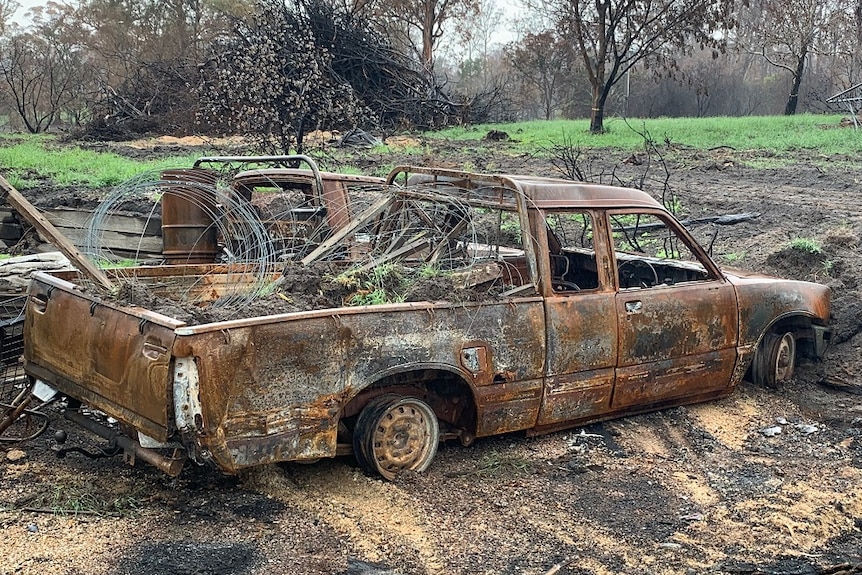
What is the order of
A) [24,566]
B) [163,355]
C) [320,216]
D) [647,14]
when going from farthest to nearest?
1. [647,14]
2. [320,216]
3. [163,355]
4. [24,566]

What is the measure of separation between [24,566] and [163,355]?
1048 millimetres

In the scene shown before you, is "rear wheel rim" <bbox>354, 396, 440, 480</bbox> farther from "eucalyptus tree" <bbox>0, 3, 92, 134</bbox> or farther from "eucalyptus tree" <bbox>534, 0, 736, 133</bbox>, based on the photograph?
"eucalyptus tree" <bbox>0, 3, 92, 134</bbox>

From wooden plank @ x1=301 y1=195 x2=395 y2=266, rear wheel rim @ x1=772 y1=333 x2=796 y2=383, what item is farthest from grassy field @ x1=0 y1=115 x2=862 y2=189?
rear wheel rim @ x1=772 y1=333 x2=796 y2=383

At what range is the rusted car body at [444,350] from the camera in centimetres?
402

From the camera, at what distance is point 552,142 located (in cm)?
1939

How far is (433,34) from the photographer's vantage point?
118 ft

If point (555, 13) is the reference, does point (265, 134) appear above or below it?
below

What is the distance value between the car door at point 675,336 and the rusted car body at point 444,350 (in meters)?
0.01

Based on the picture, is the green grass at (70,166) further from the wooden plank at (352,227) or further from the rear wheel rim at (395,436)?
the rear wheel rim at (395,436)

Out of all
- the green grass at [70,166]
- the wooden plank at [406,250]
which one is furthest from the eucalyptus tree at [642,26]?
the wooden plank at [406,250]

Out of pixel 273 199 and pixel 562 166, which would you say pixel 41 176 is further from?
pixel 562 166

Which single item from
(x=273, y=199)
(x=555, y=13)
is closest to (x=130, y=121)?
(x=555, y=13)

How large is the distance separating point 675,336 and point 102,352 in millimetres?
3523

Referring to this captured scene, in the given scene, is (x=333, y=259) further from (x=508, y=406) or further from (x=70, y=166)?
(x=70, y=166)
